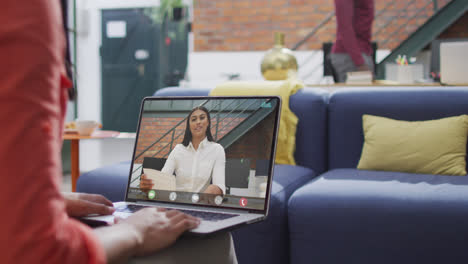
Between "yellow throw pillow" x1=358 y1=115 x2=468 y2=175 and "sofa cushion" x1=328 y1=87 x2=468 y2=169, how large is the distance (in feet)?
0.24

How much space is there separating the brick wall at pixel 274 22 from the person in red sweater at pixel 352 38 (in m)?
2.60

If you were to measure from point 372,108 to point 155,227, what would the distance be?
191 cm

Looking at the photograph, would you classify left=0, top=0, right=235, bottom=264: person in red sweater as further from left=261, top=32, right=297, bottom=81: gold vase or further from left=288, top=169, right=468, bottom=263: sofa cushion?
left=261, top=32, right=297, bottom=81: gold vase

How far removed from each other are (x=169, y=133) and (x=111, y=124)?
6924 mm

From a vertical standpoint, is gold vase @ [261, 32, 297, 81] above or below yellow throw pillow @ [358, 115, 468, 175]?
→ above

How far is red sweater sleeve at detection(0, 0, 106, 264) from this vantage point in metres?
0.44

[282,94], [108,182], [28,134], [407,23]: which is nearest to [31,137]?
[28,134]

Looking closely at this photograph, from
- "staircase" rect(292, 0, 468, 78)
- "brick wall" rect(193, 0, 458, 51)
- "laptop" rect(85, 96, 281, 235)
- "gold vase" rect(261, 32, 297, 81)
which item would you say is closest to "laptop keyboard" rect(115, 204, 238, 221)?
"laptop" rect(85, 96, 281, 235)

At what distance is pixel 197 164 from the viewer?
1.05 metres

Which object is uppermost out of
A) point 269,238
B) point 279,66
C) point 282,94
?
point 279,66

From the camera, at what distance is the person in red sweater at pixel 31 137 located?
17.5 inches

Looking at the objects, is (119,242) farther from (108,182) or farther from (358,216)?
(108,182)

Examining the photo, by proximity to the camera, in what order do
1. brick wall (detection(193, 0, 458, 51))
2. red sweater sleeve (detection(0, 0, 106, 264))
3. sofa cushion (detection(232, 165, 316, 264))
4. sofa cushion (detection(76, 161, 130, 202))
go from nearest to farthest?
red sweater sleeve (detection(0, 0, 106, 264)) < sofa cushion (detection(232, 165, 316, 264)) < sofa cushion (detection(76, 161, 130, 202)) < brick wall (detection(193, 0, 458, 51))

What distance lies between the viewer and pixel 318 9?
6344 mm
